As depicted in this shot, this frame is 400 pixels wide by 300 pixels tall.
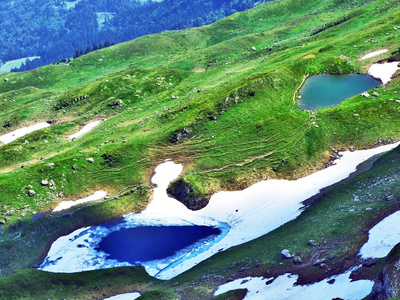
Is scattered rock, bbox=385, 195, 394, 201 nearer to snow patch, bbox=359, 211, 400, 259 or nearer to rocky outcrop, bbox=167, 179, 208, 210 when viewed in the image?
snow patch, bbox=359, 211, 400, 259

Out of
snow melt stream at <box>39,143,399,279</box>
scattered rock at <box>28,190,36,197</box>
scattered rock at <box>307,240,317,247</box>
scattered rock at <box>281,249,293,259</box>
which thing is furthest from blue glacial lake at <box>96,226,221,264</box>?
scattered rock at <box>307,240,317,247</box>

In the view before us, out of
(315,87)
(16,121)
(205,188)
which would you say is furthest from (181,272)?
(16,121)

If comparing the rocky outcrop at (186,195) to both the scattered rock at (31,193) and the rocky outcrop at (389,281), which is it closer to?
the scattered rock at (31,193)

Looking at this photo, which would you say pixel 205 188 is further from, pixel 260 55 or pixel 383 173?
pixel 260 55

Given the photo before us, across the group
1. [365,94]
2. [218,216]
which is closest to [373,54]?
[365,94]

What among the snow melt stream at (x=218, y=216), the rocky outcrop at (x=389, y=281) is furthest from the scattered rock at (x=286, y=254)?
the rocky outcrop at (x=389, y=281)

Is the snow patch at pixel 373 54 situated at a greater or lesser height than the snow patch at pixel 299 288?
greater
